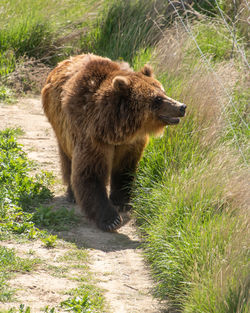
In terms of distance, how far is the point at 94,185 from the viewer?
20.0 feet

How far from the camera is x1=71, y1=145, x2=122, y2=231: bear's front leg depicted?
607cm

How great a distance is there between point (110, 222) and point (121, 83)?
1.43m

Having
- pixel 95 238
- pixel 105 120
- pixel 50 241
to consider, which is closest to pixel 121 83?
pixel 105 120

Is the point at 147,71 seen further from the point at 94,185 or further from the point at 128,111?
the point at 94,185

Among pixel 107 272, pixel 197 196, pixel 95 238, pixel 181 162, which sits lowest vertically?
pixel 95 238

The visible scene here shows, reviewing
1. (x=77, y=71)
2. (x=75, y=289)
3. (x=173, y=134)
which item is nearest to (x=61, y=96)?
(x=77, y=71)

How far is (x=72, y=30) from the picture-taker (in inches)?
430

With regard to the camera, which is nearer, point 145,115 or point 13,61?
point 145,115

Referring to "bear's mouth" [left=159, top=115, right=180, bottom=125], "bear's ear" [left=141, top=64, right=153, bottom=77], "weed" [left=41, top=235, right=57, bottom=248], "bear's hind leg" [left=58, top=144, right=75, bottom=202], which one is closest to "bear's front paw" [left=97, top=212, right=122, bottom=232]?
"weed" [left=41, top=235, right=57, bottom=248]

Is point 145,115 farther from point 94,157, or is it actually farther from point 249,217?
point 249,217

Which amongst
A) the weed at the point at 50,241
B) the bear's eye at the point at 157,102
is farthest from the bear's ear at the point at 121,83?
the weed at the point at 50,241

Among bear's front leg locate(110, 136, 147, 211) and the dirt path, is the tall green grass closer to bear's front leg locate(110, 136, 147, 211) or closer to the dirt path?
the dirt path

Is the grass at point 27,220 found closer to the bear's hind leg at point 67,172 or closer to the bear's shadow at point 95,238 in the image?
the bear's shadow at point 95,238

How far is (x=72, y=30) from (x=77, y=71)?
465 cm
